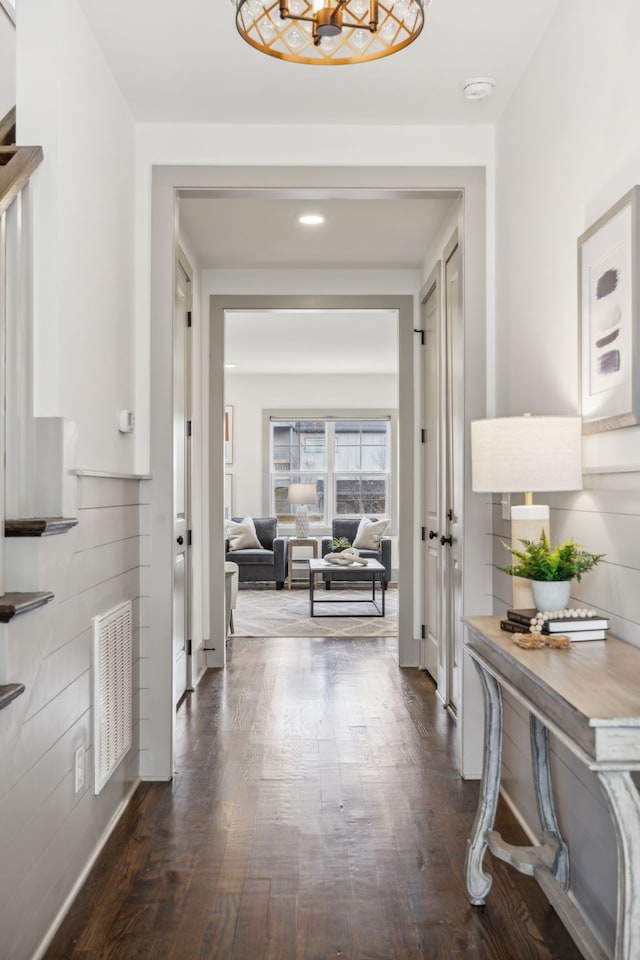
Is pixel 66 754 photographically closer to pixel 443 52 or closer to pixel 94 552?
pixel 94 552

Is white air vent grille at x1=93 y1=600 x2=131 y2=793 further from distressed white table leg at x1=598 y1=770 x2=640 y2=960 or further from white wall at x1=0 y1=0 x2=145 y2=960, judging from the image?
distressed white table leg at x1=598 y1=770 x2=640 y2=960

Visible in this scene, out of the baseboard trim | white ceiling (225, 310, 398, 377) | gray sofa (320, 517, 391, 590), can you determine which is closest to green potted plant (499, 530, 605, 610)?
the baseboard trim

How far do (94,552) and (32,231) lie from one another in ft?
3.20

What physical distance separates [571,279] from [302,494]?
734cm

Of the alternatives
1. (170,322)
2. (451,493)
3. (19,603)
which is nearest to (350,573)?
(451,493)

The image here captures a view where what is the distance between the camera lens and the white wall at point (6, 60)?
319cm

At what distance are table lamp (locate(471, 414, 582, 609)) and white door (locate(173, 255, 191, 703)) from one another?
90.8 inches

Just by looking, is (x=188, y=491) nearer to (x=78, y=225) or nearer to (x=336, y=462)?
(x=78, y=225)

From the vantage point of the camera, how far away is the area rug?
6340 mm

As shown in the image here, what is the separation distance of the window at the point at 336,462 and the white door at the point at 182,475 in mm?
5499

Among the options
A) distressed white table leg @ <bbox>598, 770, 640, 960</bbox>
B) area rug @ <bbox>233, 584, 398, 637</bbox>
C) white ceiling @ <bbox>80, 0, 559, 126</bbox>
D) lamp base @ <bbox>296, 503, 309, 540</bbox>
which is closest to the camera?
distressed white table leg @ <bbox>598, 770, 640, 960</bbox>

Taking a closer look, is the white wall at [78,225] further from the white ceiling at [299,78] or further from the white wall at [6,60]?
the white wall at [6,60]

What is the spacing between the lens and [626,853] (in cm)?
128

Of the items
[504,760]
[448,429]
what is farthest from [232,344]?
[504,760]
